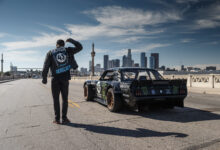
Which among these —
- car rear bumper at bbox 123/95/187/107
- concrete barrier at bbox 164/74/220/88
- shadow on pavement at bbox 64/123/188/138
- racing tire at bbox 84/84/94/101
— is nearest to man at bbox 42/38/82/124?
shadow on pavement at bbox 64/123/188/138

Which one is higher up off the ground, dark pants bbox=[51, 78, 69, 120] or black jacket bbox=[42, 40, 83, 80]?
black jacket bbox=[42, 40, 83, 80]

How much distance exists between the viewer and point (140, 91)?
4918mm

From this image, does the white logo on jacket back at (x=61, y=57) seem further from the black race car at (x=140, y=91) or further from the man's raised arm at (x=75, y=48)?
the black race car at (x=140, y=91)

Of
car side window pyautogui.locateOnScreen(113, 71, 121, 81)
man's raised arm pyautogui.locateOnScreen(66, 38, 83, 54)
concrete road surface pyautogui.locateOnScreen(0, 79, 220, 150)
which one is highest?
man's raised arm pyautogui.locateOnScreen(66, 38, 83, 54)

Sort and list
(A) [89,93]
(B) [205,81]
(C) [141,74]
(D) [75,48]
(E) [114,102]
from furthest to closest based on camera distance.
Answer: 1. (B) [205,81]
2. (A) [89,93]
3. (C) [141,74]
4. (E) [114,102]
5. (D) [75,48]

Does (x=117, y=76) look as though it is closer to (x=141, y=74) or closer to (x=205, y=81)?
(x=141, y=74)

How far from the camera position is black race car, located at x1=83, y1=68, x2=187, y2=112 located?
4.93 meters

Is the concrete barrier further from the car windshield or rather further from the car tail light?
the car tail light

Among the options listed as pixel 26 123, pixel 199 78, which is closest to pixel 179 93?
pixel 26 123

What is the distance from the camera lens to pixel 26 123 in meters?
4.64

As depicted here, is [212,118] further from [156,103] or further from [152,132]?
[152,132]

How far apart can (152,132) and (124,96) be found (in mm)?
1649

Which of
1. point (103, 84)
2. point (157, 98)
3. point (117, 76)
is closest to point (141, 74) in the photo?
point (117, 76)

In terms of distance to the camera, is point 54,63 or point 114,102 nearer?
point 54,63
